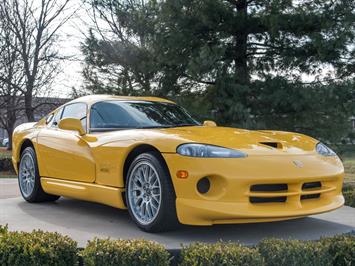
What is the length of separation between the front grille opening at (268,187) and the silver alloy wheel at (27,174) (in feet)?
10.0

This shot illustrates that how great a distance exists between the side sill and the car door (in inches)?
2.4

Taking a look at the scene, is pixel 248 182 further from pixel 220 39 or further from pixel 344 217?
pixel 220 39

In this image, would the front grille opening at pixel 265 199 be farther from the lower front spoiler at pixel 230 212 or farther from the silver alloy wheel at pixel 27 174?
the silver alloy wheel at pixel 27 174

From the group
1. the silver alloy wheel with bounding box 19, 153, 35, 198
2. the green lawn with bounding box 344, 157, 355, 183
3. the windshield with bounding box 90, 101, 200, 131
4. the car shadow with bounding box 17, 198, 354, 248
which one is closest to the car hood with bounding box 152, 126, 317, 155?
the windshield with bounding box 90, 101, 200, 131

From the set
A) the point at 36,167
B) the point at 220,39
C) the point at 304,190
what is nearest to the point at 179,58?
the point at 220,39

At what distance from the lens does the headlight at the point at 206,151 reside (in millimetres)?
3900

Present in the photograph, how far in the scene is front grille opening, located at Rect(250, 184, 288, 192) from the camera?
3941 mm

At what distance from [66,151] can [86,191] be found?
22.1 inches

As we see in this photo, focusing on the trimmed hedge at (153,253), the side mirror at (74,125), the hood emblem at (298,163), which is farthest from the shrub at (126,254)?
the side mirror at (74,125)

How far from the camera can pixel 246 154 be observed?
3988mm

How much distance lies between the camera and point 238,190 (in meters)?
3.85

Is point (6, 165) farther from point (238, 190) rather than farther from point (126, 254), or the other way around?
point (126, 254)

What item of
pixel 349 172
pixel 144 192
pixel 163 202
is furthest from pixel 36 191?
pixel 349 172

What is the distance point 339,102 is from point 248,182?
6.72 metres
